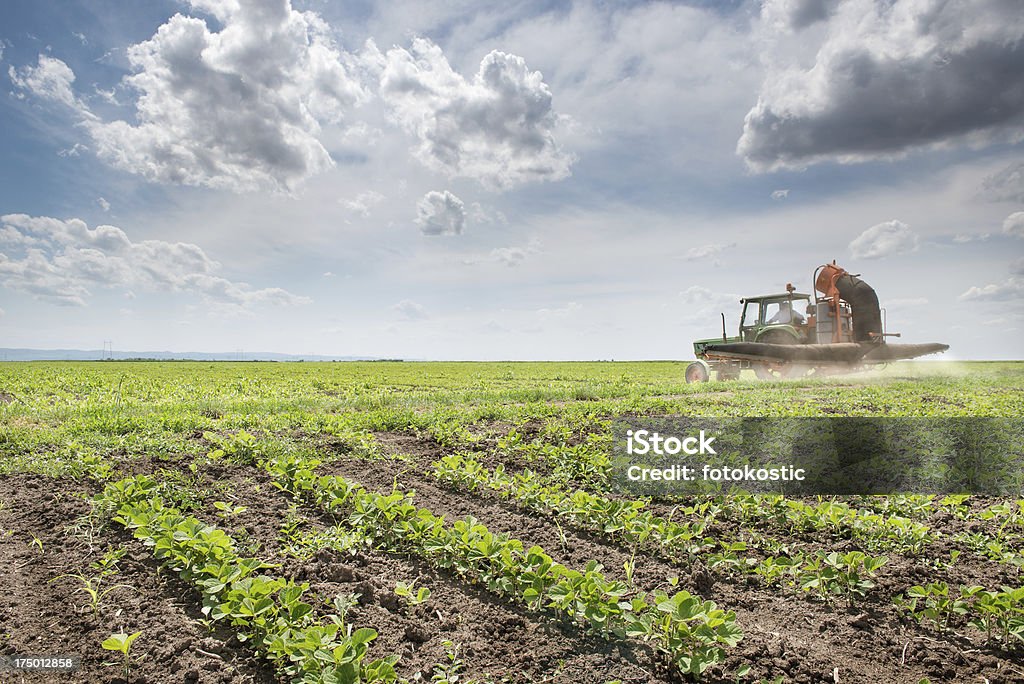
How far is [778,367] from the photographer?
63.0 feet

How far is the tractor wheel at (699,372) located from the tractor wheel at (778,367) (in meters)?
1.61

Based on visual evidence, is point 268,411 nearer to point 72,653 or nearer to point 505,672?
point 72,653

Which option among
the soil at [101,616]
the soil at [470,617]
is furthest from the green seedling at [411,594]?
the soil at [101,616]

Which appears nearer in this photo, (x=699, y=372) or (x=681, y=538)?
(x=681, y=538)

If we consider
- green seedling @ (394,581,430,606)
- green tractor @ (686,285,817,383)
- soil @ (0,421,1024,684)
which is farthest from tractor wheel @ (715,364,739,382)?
green seedling @ (394,581,430,606)

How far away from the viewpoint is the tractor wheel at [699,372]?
19.7m

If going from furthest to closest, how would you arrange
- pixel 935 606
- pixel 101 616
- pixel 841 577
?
pixel 841 577, pixel 101 616, pixel 935 606

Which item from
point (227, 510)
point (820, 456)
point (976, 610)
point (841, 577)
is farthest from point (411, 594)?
point (820, 456)

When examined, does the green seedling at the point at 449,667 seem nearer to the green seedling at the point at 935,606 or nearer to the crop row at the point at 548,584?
the crop row at the point at 548,584

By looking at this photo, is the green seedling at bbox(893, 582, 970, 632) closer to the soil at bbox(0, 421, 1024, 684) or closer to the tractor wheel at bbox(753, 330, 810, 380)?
the soil at bbox(0, 421, 1024, 684)

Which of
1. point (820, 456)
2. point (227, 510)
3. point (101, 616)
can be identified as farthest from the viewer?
point (820, 456)

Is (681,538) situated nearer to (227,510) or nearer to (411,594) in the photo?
(411,594)

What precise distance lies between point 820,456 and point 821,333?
1383cm

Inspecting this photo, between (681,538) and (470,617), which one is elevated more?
(681,538)
